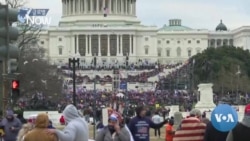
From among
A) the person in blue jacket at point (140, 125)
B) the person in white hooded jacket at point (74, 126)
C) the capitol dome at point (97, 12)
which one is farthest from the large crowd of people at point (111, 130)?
the capitol dome at point (97, 12)

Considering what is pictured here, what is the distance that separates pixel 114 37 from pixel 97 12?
293 inches

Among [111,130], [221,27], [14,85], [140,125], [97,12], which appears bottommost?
[140,125]

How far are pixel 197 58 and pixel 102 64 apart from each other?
38920mm

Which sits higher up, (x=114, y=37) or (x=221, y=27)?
(x=221, y=27)

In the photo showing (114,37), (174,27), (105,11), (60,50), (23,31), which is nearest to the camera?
(23,31)

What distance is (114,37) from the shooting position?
163000 mm

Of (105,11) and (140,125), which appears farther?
(105,11)

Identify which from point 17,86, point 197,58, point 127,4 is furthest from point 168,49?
point 17,86

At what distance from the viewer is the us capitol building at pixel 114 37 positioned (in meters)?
162

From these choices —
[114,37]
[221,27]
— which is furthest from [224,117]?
[221,27]

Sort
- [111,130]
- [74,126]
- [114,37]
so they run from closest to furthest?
[74,126] < [111,130] < [114,37]

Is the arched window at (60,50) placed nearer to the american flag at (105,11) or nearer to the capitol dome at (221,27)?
the american flag at (105,11)

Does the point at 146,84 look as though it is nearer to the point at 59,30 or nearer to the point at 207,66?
the point at 207,66

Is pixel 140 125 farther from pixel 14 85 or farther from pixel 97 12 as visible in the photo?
pixel 97 12
